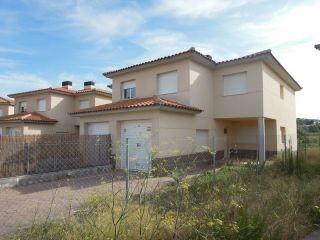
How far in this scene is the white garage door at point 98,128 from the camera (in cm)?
1606

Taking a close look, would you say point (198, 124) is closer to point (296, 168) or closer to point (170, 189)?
point (296, 168)

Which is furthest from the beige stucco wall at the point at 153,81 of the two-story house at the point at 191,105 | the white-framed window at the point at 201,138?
the white-framed window at the point at 201,138

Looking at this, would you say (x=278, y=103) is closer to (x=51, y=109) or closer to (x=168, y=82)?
(x=168, y=82)

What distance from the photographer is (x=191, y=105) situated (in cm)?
1544

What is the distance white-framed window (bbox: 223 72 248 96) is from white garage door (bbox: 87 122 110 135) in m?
7.34

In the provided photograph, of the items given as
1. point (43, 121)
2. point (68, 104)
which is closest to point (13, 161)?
point (43, 121)

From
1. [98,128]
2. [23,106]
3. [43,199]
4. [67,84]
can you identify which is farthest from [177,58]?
[23,106]

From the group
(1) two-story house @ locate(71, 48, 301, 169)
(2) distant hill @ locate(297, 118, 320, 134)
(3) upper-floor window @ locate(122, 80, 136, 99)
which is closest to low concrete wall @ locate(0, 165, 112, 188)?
(1) two-story house @ locate(71, 48, 301, 169)

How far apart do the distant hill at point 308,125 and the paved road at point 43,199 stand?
105 ft

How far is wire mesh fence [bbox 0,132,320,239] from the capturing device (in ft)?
14.8

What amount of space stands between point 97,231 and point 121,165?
11.0 metres

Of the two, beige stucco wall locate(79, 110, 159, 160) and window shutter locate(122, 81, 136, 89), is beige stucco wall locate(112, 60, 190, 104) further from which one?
beige stucco wall locate(79, 110, 159, 160)

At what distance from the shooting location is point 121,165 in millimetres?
15117

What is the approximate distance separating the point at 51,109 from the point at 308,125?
35.3 metres
